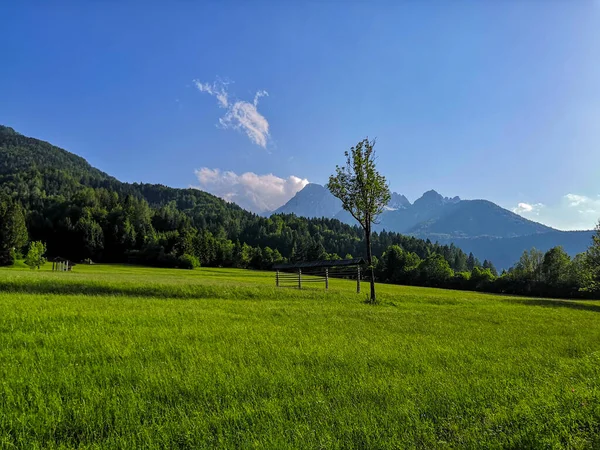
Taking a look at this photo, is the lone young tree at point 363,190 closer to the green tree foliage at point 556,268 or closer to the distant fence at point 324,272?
the distant fence at point 324,272

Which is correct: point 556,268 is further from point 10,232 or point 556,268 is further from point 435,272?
point 10,232

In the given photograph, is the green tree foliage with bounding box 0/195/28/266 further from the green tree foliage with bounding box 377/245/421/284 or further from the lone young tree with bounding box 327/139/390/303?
the green tree foliage with bounding box 377/245/421/284

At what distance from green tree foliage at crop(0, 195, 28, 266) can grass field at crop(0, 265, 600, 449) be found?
277 ft

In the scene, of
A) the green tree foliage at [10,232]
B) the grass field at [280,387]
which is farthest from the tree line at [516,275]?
the green tree foliage at [10,232]

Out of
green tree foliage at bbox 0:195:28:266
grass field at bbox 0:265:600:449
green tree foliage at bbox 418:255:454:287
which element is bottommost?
green tree foliage at bbox 418:255:454:287

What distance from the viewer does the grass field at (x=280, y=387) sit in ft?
15.4

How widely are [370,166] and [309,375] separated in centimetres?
1909

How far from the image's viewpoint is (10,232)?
78750 mm

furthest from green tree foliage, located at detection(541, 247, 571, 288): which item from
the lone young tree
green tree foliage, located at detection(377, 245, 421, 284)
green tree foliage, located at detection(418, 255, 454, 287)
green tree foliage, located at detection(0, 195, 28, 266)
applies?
green tree foliage, located at detection(0, 195, 28, 266)

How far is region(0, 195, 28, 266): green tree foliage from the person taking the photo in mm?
75875

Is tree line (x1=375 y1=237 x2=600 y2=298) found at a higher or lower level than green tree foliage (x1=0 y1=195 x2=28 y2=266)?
lower

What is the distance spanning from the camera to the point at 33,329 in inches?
389

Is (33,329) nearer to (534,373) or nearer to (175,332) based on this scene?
(175,332)

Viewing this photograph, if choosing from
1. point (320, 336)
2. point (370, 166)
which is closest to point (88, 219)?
point (370, 166)
